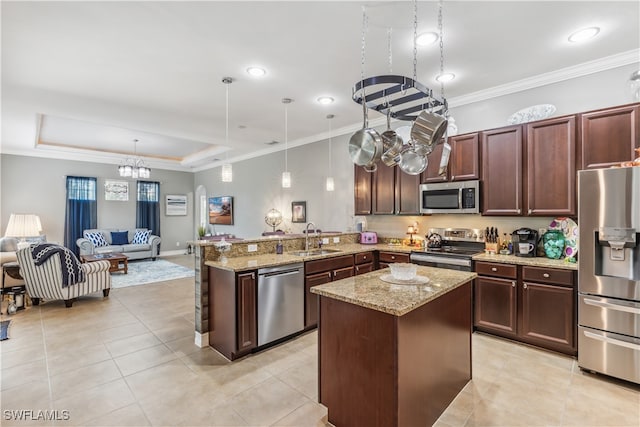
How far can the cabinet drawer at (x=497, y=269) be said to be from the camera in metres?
3.12

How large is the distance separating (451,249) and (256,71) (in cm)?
330

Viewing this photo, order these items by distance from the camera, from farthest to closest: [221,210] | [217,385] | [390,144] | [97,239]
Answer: [221,210] < [97,239] < [217,385] < [390,144]

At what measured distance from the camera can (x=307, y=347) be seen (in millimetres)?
3150

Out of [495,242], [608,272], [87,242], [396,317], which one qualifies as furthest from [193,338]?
[87,242]

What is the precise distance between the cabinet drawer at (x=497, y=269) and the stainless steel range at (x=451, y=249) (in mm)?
109

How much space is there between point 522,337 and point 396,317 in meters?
2.34

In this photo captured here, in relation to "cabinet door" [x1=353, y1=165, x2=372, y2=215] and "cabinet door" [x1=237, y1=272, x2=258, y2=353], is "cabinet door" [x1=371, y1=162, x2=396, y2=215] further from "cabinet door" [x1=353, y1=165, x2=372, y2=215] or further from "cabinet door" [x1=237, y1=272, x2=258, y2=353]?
"cabinet door" [x1=237, y1=272, x2=258, y2=353]

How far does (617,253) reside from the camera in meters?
2.47

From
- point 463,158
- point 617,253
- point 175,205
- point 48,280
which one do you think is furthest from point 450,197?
point 175,205

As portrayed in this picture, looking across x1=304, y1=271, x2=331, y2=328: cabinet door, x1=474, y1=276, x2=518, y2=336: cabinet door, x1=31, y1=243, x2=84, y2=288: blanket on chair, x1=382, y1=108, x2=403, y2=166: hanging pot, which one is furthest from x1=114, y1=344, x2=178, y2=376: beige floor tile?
x1=474, y1=276, x2=518, y2=336: cabinet door

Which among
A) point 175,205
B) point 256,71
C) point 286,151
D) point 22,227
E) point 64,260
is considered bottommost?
point 64,260

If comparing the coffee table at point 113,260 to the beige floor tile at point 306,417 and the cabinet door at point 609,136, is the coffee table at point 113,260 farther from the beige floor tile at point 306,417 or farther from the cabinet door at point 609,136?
the cabinet door at point 609,136

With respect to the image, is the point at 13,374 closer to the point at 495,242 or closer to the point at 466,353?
the point at 466,353

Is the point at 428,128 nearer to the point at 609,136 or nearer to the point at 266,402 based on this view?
the point at 609,136
